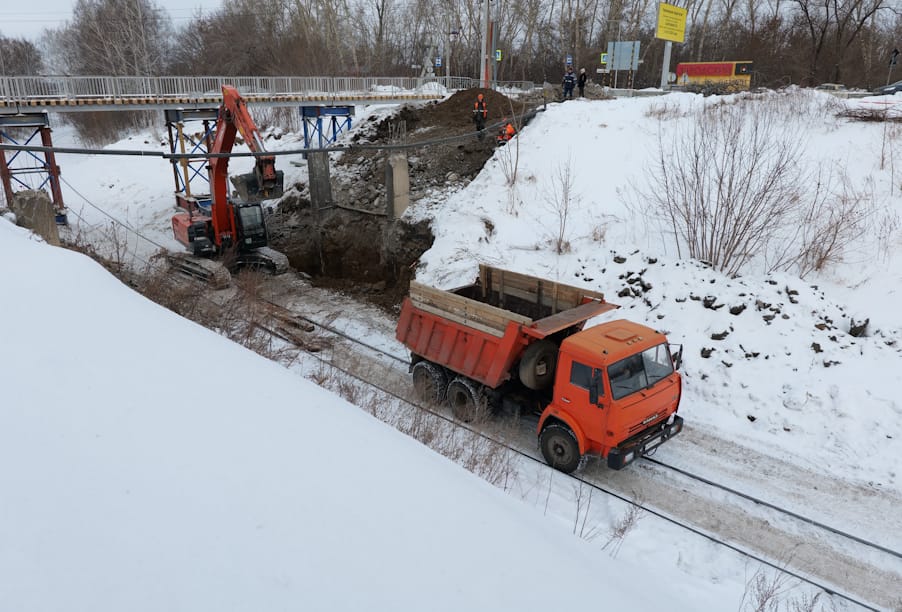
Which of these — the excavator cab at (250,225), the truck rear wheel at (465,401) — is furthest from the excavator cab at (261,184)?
the truck rear wheel at (465,401)

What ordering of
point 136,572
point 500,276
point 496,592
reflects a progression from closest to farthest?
1. point 136,572
2. point 496,592
3. point 500,276

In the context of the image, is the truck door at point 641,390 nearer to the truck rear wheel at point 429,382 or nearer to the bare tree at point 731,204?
the truck rear wheel at point 429,382

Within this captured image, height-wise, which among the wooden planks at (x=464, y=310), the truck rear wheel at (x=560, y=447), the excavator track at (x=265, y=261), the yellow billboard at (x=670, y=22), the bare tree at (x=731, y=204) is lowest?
the truck rear wheel at (x=560, y=447)

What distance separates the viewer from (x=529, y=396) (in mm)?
10234

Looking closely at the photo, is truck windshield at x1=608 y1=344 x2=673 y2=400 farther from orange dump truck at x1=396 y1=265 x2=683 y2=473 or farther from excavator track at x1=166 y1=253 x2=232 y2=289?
excavator track at x1=166 y1=253 x2=232 y2=289

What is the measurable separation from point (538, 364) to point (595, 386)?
1416 millimetres

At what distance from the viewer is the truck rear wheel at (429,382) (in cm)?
1116

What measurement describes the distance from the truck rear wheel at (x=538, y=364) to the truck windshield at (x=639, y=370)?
1492mm

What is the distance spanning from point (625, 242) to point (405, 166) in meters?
7.98

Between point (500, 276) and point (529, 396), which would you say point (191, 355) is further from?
point (500, 276)

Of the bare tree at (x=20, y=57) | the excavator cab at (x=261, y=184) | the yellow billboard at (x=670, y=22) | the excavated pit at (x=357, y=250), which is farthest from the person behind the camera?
the bare tree at (x=20, y=57)

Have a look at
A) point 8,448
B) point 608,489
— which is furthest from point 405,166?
point 8,448

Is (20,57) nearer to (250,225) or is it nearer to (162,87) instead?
(162,87)

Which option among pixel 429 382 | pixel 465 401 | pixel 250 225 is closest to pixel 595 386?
pixel 465 401
